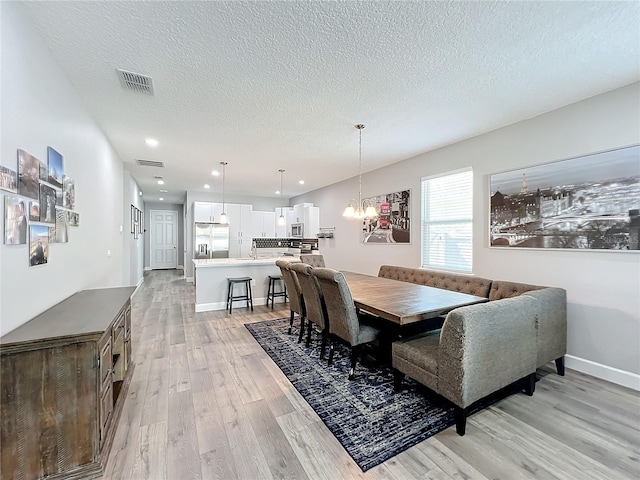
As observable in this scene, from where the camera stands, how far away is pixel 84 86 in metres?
2.47

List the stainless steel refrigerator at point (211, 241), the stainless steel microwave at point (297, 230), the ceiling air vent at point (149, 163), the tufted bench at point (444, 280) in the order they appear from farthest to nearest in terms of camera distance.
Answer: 1. the stainless steel microwave at point (297, 230)
2. the stainless steel refrigerator at point (211, 241)
3. the ceiling air vent at point (149, 163)
4. the tufted bench at point (444, 280)

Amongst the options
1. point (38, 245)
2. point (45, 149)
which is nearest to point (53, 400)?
point (38, 245)

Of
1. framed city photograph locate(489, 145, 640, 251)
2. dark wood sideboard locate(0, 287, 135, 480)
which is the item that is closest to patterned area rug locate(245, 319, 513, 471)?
dark wood sideboard locate(0, 287, 135, 480)

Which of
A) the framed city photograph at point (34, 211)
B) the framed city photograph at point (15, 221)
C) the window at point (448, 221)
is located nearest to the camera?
the framed city photograph at point (15, 221)

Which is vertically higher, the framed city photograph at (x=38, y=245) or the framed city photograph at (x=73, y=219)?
the framed city photograph at (x=73, y=219)

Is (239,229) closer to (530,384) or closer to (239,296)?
(239,296)

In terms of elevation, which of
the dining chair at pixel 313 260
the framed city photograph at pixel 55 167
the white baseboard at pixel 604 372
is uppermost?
the framed city photograph at pixel 55 167

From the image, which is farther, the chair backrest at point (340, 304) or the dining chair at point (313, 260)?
the dining chair at point (313, 260)

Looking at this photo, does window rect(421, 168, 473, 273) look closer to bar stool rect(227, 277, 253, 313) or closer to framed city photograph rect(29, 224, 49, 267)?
bar stool rect(227, 277, 253, 313)

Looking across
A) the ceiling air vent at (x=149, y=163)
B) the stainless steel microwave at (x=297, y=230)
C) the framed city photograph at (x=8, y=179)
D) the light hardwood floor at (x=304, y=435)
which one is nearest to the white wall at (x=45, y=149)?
the framed city photograph at (x=8, y=179)

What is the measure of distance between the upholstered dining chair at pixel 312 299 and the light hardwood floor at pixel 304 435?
25.7 inches

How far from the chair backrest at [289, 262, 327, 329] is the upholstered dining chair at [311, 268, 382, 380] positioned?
18 cm

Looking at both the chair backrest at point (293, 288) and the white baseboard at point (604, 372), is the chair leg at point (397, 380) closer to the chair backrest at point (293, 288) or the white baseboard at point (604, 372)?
the chair backrest at point (293, 288)

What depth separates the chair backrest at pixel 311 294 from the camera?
3025 mm
